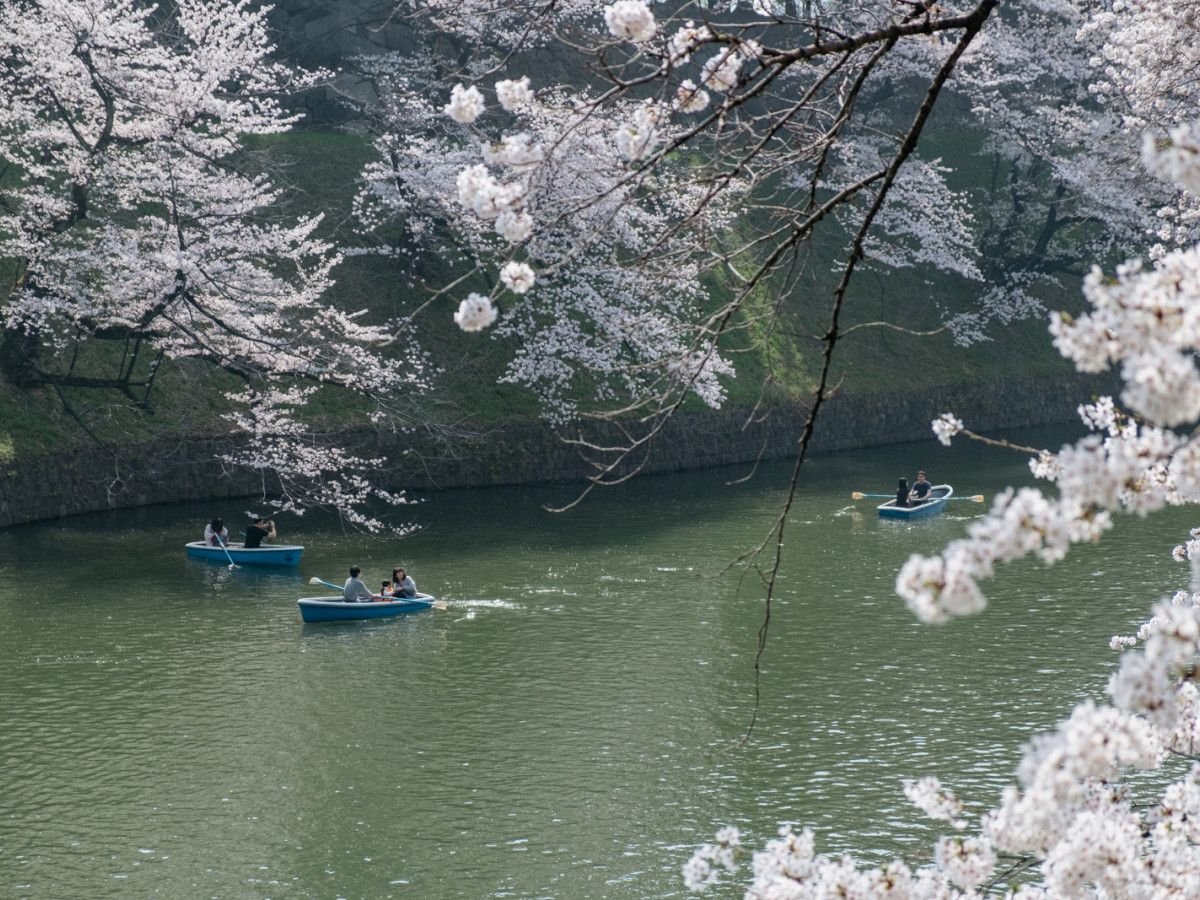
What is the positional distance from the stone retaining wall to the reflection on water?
2.66 ft

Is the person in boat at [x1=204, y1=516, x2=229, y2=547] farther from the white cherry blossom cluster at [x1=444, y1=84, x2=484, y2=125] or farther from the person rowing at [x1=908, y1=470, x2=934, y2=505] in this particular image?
the white cherry blossom cluster at [x1=444, y1=84, x2=484, y2=125]

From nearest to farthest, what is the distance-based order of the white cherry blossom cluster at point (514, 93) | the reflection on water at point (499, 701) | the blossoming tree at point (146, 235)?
the white cherry blossom cluster at point (514, 93) → the reflection on water at point (499, 701) → the blossoming tree at point (146, 235)

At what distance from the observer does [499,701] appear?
17750 millimetres

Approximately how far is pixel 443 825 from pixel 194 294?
1613cm

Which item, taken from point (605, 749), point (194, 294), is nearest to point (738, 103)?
point (605, 749)

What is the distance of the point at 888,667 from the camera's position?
1892 centimetres

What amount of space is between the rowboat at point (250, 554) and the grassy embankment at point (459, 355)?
3.73 m

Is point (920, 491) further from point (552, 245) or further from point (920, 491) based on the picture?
point (552, 245)

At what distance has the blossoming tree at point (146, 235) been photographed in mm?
26062

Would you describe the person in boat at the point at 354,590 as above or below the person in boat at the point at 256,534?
below

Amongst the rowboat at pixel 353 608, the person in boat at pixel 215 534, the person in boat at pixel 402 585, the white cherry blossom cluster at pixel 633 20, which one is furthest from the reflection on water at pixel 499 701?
the white cherry blossom cluster at pixel 633 20

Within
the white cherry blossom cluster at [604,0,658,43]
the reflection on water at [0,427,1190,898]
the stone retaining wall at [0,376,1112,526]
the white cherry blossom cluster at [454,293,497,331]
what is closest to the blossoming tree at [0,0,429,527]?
the stone retaining wall at [0,376,1112,526]

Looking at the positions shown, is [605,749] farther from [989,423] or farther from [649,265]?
[989,423]

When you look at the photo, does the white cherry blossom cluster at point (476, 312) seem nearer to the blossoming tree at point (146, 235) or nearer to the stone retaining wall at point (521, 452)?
the stone retaining wall at point (521, 452)
